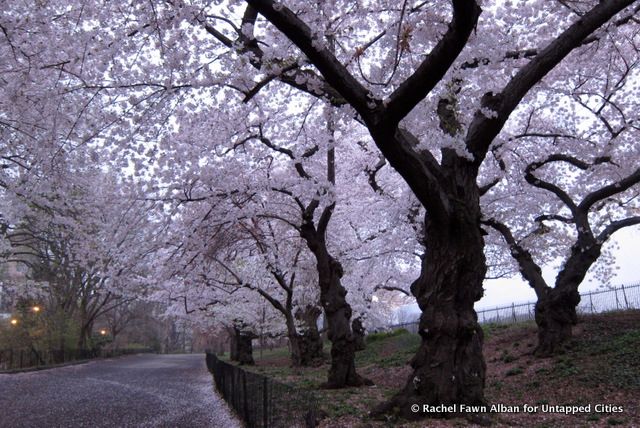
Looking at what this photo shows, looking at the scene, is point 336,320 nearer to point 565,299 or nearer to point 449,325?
point 449,325

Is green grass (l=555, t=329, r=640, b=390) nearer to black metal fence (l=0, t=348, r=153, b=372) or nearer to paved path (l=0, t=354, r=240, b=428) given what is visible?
paved path (l=0, t=354, r=240, b=428)

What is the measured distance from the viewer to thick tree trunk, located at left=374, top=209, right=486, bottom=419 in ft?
21.0

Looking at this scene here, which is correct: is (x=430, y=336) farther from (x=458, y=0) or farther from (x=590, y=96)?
(x=590, y=96)

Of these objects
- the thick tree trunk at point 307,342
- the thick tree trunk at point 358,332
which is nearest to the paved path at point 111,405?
the thick tree trunk at point 307,342

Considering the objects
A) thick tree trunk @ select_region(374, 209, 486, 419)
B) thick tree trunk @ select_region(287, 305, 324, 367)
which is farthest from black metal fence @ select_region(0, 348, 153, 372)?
thick tree trunk @ select_region(374, 209, 486, 419)

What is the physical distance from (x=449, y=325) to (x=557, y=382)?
438 cm

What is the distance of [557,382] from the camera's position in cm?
937

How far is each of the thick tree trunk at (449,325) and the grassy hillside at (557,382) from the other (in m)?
0.40

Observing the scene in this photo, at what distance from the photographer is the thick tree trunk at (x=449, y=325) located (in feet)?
21.0

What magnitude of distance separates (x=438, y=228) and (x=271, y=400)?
325 centimetres

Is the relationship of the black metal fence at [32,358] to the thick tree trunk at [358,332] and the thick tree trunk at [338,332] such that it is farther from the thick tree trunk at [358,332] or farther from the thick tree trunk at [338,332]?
the thick tree trunk at [338,332]

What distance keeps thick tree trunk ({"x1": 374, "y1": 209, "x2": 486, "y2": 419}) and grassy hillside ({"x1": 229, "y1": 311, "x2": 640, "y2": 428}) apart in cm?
40

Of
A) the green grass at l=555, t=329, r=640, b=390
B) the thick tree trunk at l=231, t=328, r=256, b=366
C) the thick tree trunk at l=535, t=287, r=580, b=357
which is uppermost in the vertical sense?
the thick tree trunk at l=535, t=287, r=580, b=357

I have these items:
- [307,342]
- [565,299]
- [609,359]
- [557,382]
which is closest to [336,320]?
[557,382]
